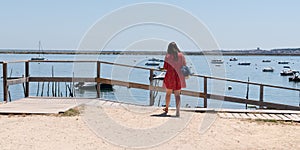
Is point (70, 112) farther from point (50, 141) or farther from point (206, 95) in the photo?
point (206, 95)

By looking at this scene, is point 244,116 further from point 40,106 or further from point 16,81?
point 16,81

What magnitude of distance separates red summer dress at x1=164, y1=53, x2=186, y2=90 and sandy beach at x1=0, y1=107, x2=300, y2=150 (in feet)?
2.03

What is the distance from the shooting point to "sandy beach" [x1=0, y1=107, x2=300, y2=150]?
5.35 m

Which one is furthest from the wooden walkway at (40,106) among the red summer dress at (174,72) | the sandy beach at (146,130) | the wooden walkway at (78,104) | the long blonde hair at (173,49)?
the long blonde hair at (173,49)

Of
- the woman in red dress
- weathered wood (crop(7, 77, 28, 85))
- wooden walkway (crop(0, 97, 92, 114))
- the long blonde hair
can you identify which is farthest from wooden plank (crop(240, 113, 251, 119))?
weathered wood (crop(7, 77, 28, 85))

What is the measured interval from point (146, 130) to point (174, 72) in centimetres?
164

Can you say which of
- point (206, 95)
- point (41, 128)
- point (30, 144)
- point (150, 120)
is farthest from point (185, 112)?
point (30, 144)

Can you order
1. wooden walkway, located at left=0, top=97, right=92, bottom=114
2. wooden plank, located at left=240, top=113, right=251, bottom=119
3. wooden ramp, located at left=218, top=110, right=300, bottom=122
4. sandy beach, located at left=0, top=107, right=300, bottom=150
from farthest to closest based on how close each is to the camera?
wooden walkway, located at left=0, top=97, right=92, bottom=114
wooden plank, located at left=240, top=113, right=251, bottom=119
wooden ramp, located at left=218, top=110, right=300, bottom=122
sandy beach, located at left=0, top=107, right=300, bottom=150

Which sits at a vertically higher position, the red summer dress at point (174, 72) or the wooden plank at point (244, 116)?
the red summer dress at point (174, 72)

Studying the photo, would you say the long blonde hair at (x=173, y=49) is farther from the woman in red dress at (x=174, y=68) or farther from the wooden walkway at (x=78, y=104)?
the wooden walkway at (x=78, y=104)

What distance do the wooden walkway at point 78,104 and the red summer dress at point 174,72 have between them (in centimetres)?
100

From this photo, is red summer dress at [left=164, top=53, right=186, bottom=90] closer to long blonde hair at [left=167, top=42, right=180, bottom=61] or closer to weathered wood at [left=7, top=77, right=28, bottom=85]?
long blonde hair at [left=167, top=42, right=180, bottom=61]

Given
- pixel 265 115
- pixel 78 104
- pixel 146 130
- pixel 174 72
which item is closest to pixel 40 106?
pixel 78 104

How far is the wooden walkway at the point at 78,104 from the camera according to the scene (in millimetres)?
7672
